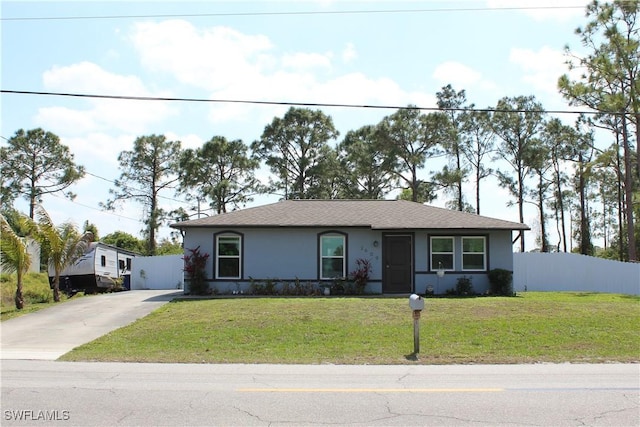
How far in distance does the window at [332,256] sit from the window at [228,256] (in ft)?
10.4

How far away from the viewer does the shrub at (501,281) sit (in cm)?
2097

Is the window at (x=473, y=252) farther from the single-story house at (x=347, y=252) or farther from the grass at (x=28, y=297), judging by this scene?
the grass at (x=28, y=297)

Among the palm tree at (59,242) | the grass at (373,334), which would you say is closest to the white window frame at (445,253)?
the grass at (373,334)

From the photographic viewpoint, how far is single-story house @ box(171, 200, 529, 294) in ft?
70.7

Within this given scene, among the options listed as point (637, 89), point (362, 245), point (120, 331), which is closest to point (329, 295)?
point (362, 245)

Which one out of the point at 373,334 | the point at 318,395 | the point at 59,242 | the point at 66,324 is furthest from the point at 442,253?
the point at 318,395

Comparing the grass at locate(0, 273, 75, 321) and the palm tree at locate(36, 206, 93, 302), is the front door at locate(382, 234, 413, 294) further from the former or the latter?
the grass at locate(0, 273, 75, 321)

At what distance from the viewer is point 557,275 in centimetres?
2828

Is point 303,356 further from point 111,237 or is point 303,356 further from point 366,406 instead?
point 111,237

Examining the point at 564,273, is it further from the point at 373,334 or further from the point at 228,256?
the point at 373,334

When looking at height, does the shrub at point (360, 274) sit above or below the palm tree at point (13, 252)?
below

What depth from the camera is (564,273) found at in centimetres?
2819

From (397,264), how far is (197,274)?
754 cm

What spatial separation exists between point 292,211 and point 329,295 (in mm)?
4436
